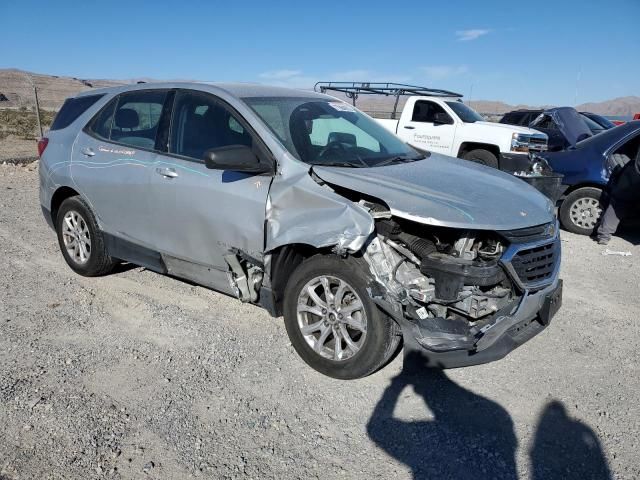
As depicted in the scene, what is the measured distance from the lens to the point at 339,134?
13.9 feet

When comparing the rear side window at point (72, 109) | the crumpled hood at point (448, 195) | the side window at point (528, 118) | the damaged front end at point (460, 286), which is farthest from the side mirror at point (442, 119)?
the damaged front end at point (460, 286)

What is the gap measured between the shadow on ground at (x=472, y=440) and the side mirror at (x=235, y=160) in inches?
65.1

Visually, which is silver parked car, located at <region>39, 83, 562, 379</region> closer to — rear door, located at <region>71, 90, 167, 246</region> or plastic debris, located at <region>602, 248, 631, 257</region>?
rear door, located at <region>71, 90, 167, 246</region>

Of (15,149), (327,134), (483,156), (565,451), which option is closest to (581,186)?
(483,156)

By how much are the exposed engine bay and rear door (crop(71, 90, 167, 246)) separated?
2.14 metres

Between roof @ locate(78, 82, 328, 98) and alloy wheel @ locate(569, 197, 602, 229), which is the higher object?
roof @ locate(78, 82, 328, 98)

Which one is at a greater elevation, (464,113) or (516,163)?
(464,113)

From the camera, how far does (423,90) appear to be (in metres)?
12.0

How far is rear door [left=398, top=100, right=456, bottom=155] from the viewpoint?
452 inches

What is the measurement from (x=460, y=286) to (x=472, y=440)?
0.88 metres

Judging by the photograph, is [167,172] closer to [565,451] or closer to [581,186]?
[565,451]

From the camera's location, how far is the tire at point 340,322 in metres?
3.23

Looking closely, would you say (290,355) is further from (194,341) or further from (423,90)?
(423,90)

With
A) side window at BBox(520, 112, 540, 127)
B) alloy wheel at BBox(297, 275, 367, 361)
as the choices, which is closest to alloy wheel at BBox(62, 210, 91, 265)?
alloy wheel at BBox(297, 275, 367, 361)
